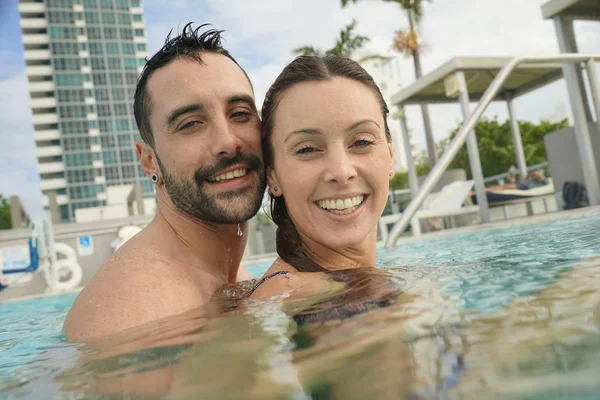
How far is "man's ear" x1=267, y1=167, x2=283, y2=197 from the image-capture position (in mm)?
2375

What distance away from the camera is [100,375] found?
124 cm

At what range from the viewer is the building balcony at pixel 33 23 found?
7689cm

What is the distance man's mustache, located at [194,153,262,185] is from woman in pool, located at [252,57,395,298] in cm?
17

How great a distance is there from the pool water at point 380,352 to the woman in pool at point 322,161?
437 mm

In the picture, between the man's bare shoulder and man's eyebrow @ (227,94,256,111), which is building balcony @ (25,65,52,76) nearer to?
man's eyebrow @ (227,94,256,111)

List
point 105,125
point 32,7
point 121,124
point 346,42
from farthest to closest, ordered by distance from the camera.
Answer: point 121,124 → point 105,125 → point 32,7 → point 346,42

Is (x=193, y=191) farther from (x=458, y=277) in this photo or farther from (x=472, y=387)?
(x=472, y=387)

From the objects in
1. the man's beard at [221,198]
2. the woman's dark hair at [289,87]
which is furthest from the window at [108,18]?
the woman's dark hair at [289,87]

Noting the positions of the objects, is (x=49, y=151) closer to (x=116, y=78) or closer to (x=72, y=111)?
(x=72, y=111)

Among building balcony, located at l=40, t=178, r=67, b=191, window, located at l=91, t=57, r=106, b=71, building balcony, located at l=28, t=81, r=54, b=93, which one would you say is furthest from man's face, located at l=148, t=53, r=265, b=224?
window, located at l=91, t=57, r=106, b=71

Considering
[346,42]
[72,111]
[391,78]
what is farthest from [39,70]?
[346,42]

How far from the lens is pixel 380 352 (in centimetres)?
100

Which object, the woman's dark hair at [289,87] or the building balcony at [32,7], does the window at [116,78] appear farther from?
the woman's dark hair at [289,87]

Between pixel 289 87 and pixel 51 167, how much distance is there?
83448mm
